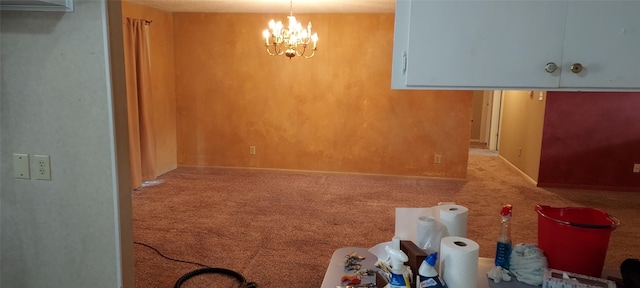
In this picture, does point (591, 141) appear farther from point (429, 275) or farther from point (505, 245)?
point (429, 275)

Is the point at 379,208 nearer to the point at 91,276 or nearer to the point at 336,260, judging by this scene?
the point at 336,260

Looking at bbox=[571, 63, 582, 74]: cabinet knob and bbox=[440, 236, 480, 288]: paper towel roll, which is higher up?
bbox=[571, 63, 582, 74]: cabinet knob

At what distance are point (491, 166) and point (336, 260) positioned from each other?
579 cm

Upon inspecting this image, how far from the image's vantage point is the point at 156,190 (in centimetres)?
480

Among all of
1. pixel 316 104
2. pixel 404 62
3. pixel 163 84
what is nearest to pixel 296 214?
pixel 316 104

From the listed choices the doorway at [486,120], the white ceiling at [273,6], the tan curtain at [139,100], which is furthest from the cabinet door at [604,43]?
the doorway at [486,120]

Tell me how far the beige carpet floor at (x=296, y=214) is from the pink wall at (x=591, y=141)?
9.4 inches

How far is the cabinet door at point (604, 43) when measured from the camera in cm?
96

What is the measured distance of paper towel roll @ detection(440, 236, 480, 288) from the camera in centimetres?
116

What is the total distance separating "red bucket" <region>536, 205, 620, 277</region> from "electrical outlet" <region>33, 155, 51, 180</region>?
1.93 m

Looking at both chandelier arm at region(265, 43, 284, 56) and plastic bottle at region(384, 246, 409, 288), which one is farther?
chandelier arm at region(265, 43, 284, 56)

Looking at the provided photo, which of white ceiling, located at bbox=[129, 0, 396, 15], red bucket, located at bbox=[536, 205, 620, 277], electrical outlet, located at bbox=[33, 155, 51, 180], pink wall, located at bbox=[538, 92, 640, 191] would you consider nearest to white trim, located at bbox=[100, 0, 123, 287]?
electrical outlet, located at bbox=[33, 155, 51, 180]

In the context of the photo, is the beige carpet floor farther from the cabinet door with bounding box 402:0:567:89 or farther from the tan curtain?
A: the cabinet door with bounding box 402:0:567:89

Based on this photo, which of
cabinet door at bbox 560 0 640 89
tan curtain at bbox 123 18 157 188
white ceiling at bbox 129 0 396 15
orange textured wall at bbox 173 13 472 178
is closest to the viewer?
cabinet door at bbox 560 0 640 89
